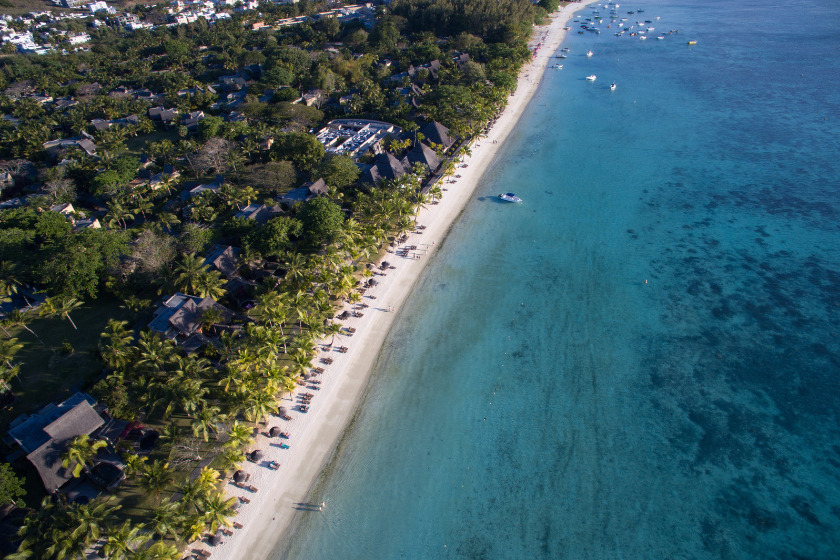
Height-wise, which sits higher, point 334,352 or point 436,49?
point 436,49

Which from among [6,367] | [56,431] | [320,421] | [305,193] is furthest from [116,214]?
[320,421]

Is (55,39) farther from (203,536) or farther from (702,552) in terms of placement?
(702,552)

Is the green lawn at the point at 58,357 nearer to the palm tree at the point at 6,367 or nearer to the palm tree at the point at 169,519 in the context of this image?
the palm tree at the point at 6,367

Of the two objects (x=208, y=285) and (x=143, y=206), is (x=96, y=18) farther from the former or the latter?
(x=208, y=285)

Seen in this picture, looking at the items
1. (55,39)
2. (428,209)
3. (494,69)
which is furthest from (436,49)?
(55,39)

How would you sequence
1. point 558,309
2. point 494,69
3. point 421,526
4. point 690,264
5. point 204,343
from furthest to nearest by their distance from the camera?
point 494,69
point 690,264
point 558,309
point 204,343
point 421,526

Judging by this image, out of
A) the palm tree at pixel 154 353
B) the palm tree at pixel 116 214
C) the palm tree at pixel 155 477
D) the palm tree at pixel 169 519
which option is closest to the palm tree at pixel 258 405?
the palm tree at pixel 155 477
